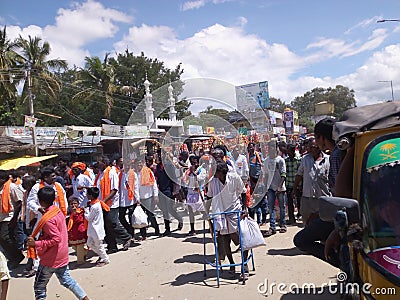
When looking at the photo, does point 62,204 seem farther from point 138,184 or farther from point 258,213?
point 258,213

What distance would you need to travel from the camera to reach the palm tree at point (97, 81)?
99.1ft

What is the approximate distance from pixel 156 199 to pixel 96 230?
1976 millimetres

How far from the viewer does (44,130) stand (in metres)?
19.8

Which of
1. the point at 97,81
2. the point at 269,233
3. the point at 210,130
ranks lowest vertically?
the point at 269,233

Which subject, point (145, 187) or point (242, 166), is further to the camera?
point (242, 166)

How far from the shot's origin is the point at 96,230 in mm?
6082

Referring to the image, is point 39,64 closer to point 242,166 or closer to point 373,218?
point 242,166

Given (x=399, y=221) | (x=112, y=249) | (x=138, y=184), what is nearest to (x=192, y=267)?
(x=112, y=249)

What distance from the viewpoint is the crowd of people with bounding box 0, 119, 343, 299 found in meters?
3.99

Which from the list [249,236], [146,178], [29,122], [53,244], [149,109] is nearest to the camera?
[53,244]

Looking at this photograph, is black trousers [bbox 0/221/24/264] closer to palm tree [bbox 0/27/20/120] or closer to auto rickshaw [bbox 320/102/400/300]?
auto rickshaw [bbox 320/102/400/300]

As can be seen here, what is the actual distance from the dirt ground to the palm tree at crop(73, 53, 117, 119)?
25.4m

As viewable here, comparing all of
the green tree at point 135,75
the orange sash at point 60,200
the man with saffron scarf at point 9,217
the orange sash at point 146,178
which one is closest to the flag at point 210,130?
the orange sash at point 146,178

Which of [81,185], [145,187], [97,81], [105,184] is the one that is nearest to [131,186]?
[145,187]
